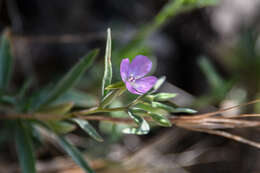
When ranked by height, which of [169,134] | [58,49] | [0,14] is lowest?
[169,134]

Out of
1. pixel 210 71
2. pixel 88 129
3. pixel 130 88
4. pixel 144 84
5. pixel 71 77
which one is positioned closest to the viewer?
pixel 130 88

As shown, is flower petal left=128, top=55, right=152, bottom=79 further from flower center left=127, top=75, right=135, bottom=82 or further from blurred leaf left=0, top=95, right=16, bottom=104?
blurred leaf left=0, top=95, right=16, bottom=104

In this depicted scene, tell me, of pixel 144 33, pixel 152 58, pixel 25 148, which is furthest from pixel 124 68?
pixel 152 58

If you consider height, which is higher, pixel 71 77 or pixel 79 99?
pixel 71 77

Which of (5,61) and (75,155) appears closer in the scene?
(75,155)

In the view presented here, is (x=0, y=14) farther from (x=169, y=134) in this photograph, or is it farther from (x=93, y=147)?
(x=169, y=134)

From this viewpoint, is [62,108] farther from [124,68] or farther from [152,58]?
[152,58]

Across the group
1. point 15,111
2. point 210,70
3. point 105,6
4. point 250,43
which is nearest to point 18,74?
point 15,111
